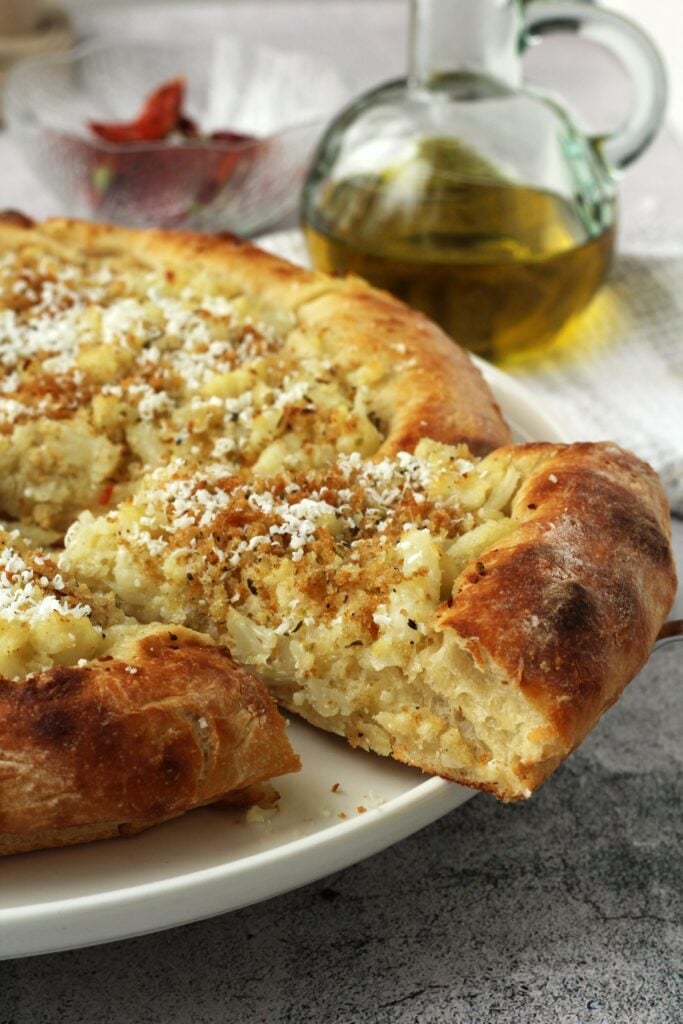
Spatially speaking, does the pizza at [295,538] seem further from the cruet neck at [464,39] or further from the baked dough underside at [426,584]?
→ the cruet neck at [464,39]

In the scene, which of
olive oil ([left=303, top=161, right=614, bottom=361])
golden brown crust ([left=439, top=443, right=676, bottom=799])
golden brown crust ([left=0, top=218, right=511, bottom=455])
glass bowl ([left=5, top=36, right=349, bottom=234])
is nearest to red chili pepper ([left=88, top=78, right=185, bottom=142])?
glass bowl ([left=5, top=36, right=349, bottom=234])

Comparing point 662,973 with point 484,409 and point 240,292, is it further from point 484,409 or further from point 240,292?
point 240,292

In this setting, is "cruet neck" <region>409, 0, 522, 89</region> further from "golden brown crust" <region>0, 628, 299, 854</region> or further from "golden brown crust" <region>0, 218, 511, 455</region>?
"golden brown crust" <region>0, 628, 299, 854</region>

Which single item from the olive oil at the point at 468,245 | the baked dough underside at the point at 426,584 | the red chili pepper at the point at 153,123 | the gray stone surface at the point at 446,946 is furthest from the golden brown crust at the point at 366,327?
the red chili pepper at the point at 153,123

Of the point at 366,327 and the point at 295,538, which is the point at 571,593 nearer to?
the point at 295,538

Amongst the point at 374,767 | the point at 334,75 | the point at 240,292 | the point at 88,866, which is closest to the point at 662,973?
the point at 374,767

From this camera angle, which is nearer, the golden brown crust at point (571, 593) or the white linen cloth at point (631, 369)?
the golden brown crust at point (571, 593)
